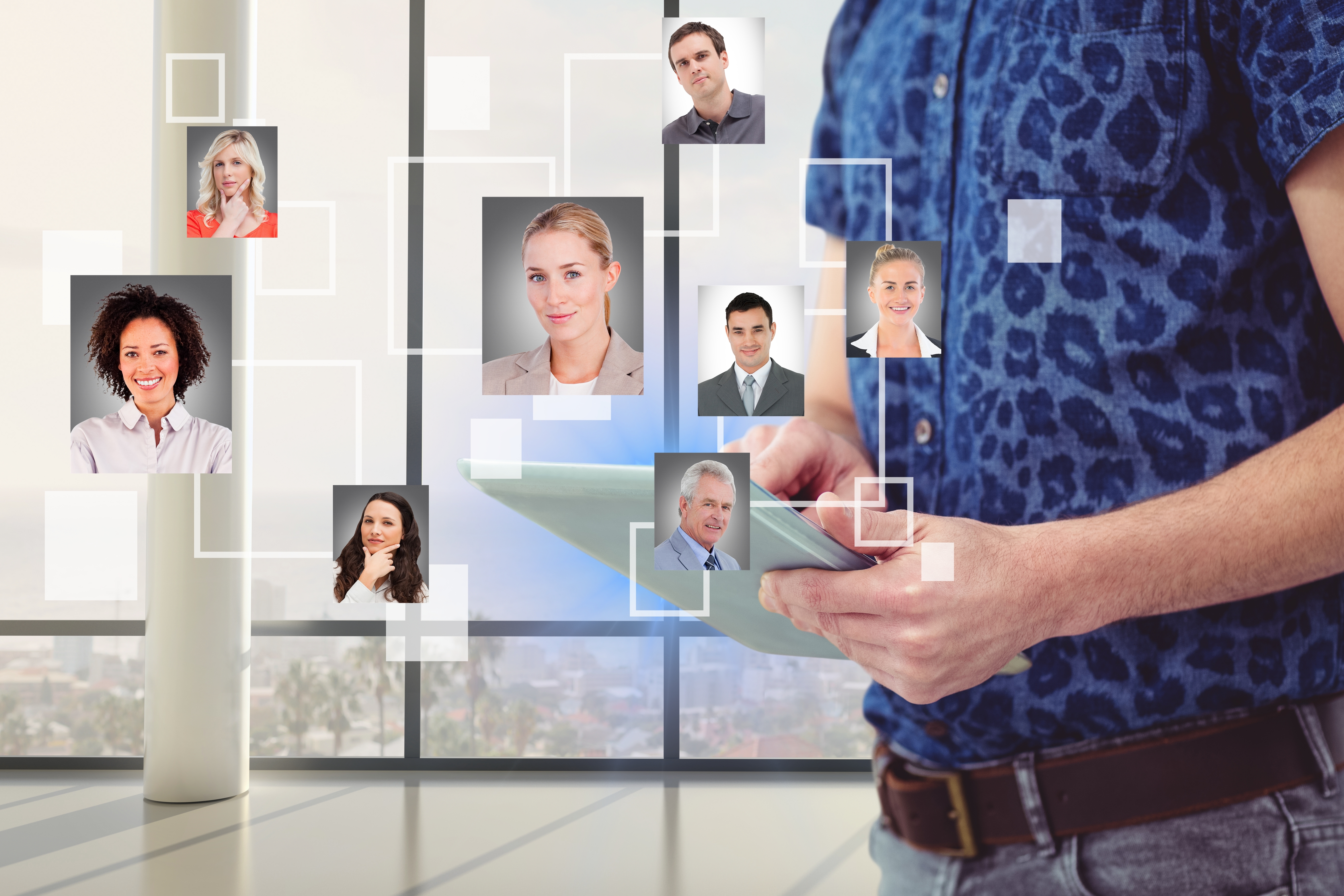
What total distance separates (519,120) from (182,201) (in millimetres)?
1310

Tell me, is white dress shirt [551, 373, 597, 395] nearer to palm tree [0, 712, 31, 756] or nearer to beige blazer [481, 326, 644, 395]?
beige blazer [481, 326, 644, 395]

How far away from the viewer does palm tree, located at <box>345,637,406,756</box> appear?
11.0 feet

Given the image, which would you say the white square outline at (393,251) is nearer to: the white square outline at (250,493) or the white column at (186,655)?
the white square outline at (250,493)

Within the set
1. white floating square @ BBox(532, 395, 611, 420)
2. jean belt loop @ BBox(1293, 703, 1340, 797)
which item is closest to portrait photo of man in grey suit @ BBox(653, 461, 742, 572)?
jean belt loop @ BBox(1293, 703, 1340, 797)

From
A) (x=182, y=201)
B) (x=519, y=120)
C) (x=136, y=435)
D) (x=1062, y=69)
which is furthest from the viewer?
(x=519, y=120)

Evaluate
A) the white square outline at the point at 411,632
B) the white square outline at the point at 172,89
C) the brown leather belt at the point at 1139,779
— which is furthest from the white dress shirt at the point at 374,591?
the white square outline at the point at 172,89

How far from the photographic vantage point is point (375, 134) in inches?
130

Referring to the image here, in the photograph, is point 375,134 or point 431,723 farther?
point 431,723

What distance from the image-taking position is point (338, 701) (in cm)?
351

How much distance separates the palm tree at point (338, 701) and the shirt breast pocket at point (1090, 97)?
10.6 ft

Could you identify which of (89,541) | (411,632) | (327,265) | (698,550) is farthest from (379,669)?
(698,550)

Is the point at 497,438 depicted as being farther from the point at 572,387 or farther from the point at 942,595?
the point at 942,595

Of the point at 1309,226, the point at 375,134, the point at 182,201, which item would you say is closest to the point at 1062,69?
the point at 1309,226

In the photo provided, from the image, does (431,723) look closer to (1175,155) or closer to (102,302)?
(102,302)
